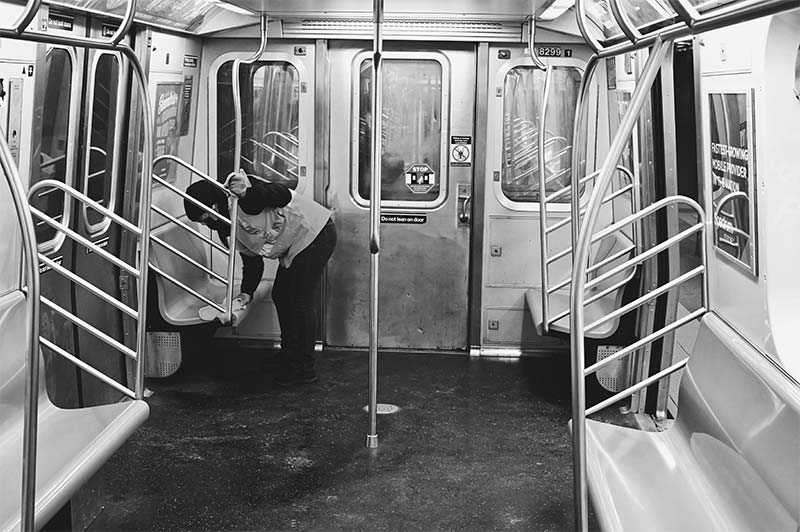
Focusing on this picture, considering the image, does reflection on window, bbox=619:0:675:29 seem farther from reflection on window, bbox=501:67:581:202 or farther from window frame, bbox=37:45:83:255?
window frame, bbox=37:45:83:255

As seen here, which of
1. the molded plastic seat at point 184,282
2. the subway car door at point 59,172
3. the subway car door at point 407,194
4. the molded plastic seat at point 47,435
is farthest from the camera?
the subway car door at point 407,194

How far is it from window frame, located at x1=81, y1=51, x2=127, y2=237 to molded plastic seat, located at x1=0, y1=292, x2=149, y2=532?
125 centimetres

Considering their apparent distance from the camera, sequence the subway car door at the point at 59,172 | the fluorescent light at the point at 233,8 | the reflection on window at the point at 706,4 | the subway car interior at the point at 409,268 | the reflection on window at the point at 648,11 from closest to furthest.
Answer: the subway car interior at the point at 409,268, the reflection on window at the point at 706,4, the subway car door at the point at 59,172, the reflection on window at the point at 648,11, the fluorescent light at the point at 233,8

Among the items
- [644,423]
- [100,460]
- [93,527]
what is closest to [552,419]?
[644,423]

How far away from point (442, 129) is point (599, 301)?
1.69m

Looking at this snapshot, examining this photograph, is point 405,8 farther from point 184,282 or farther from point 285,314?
point 184,282

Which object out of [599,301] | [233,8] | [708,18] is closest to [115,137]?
[233,8]

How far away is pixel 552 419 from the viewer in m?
5.87

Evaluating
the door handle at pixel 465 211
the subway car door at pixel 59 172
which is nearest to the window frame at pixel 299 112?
the door handle at pixel 465 211

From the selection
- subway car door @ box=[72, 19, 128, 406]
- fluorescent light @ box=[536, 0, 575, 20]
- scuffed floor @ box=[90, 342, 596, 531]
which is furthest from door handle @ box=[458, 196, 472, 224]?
subway car door @ box=[72, 19, 128, 406]

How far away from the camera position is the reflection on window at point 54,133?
14.8 ft

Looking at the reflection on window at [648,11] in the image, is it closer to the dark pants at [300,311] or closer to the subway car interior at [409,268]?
the subway car interior at [409,268]

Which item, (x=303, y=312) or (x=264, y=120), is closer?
(x=303, y=312)

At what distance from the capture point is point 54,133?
4652 millimetres
